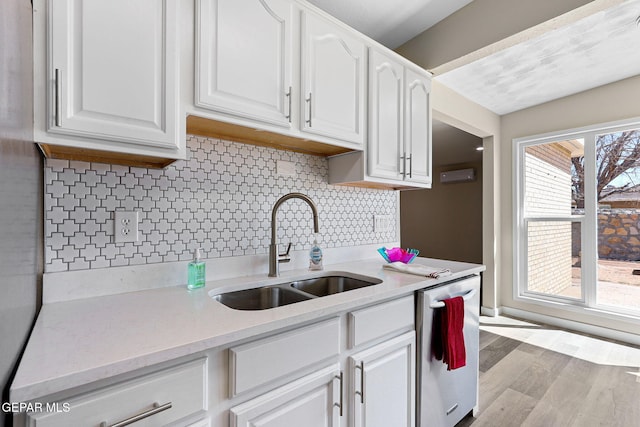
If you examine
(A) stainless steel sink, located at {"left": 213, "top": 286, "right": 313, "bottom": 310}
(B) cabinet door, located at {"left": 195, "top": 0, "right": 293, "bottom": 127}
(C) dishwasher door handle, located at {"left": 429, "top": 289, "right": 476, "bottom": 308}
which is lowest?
(C) dishwasher door handle, located at {"left": 429, "top": 289, "right": 476, "bottom": 308}

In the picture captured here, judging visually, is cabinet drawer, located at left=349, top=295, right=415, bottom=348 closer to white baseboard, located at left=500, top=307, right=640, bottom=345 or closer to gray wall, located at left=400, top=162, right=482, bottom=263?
white baseboard, located at left=500, top=307, right=640, bottom=345

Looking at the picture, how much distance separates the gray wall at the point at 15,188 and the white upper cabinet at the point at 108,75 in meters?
0.05

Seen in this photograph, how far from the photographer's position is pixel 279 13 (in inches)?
50.7

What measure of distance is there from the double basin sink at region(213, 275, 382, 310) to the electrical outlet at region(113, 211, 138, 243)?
423mm

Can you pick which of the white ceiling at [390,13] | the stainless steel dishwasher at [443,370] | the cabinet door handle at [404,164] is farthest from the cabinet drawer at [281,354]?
the white ceiling at [390,13]

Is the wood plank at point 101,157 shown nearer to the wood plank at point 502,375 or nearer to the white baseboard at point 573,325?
the wood plank at point 502,375

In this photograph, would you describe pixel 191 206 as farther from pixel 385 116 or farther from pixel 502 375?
pixel 502 375

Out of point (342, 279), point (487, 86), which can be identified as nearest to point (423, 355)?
point (342, 279)

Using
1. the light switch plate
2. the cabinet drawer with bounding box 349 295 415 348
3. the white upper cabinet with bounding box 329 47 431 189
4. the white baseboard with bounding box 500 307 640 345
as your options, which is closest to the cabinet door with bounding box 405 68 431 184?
the white upper cabinet with bounding box 329 47 431 189

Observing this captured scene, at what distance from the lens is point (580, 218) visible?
3127mm

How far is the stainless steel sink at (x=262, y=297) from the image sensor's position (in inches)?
52.4

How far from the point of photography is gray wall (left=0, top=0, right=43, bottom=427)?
1.85 ft

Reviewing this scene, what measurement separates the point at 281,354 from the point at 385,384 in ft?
1.99

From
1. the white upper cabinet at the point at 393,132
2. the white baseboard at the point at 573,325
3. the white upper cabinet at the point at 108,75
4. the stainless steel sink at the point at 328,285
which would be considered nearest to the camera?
the white upper cabinet at the point at 108,75
